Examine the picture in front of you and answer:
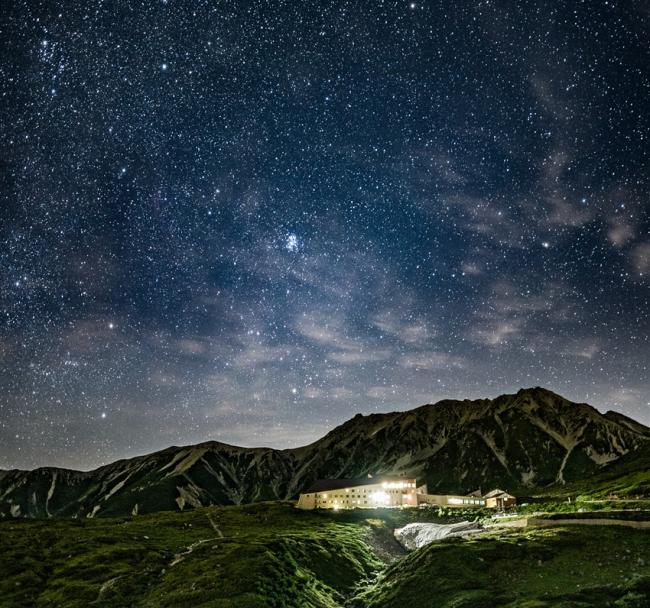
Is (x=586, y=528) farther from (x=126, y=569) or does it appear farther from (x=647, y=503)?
(x=126, y=569)

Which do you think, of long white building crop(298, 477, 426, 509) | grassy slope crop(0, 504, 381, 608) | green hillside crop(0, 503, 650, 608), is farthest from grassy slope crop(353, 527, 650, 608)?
long white building crop(298, 477, 426, 509)

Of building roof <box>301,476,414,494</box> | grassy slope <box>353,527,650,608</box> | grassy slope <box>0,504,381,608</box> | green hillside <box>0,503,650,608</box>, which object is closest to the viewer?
grassy slope <box>353,527,650,608</box>

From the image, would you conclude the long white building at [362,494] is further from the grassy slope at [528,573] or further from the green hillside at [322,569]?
the grassy slope at [528,573]

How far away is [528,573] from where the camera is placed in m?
53.2

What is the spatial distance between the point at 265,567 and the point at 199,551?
82.7ft

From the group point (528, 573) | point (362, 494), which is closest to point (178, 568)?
point (528, 573)

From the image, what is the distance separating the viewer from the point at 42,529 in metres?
127

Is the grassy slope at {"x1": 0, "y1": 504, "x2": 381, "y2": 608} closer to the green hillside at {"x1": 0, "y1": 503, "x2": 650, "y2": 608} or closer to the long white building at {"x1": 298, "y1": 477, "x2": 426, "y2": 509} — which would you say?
the green hillside at {"x1": 0, "y1": 503, "x2": 650, "y2": 608}

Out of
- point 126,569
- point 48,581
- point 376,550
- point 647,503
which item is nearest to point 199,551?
point 126,569

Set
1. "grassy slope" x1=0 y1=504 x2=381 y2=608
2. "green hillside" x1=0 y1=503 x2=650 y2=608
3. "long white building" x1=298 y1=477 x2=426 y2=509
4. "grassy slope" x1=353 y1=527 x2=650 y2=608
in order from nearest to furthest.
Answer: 1. "grassy slope" x1=353 y1=527 x2=650 y2=608
2. "green hillside" x1=0 y1=503 x2=650 y2=608
3. "grassy slope" x1=0 y1=504 x2=381 y2=608
4. "long white building" x1=298 y1=477 x2=426 y2=509

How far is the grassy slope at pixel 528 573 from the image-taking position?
145 ft

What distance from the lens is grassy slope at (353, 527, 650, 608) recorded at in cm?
4422

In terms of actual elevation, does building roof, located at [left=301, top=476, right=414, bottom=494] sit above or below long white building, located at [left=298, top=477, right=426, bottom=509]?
above

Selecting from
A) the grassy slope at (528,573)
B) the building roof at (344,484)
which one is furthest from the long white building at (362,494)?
the grassy slope at (528,573)
